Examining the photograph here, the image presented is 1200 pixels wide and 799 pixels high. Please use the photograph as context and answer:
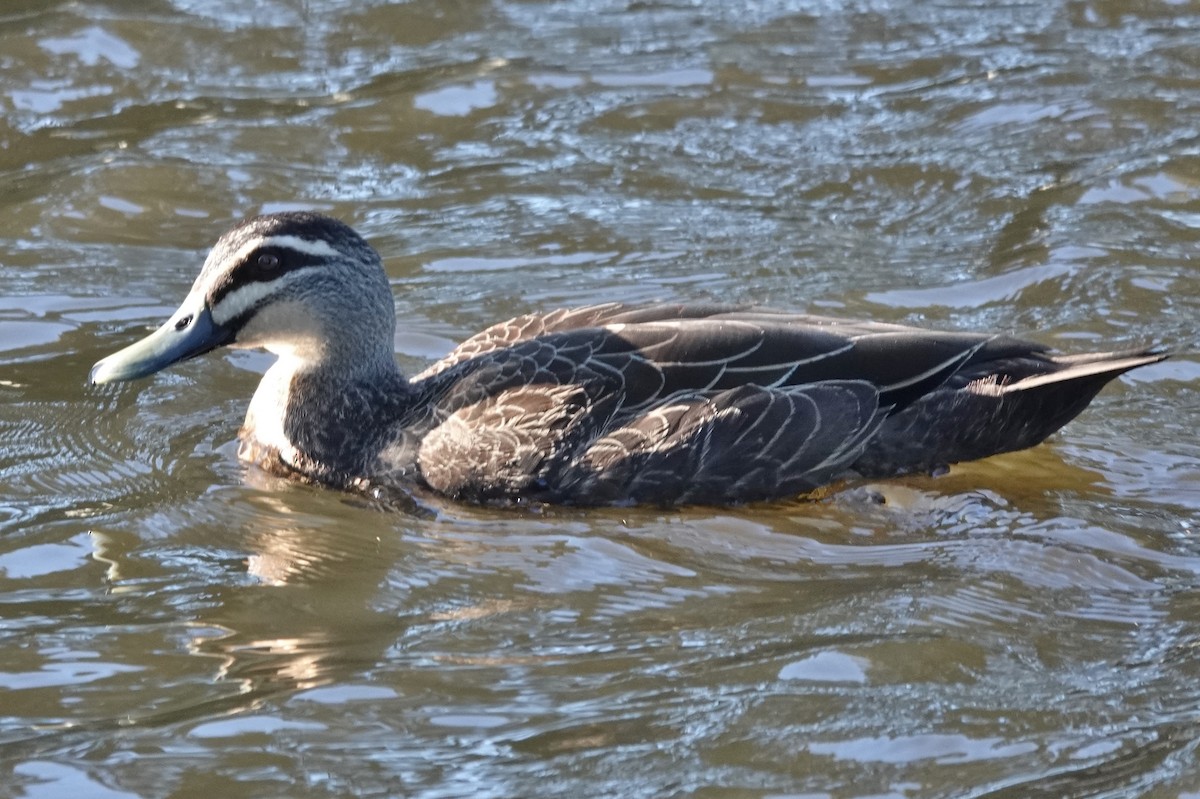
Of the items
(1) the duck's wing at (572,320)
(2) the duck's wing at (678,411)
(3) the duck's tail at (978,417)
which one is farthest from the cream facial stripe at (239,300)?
(3) the duck's tail at (978,417)

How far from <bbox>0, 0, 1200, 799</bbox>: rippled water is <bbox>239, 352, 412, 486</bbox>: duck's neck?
0.20m

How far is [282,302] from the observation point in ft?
28.2

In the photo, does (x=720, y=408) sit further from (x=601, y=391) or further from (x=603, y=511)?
(x=603, y=511)

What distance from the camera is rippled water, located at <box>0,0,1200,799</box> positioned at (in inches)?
236

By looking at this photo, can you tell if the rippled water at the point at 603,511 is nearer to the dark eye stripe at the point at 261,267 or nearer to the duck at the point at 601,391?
the duck at the point at 601,391

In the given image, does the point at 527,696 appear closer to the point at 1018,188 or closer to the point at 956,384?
the point at 956,384

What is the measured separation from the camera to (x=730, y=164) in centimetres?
1238

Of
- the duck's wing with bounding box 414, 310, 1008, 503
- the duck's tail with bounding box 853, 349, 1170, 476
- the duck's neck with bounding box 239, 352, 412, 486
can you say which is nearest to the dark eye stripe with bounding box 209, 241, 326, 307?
the duck's neck with bounding box 239, 352, 412, 486

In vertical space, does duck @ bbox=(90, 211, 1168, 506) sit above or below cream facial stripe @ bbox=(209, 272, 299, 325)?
below

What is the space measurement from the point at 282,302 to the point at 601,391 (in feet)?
5.43

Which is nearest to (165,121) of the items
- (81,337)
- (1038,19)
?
(81,337)

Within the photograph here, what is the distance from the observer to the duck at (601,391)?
811 centimetres

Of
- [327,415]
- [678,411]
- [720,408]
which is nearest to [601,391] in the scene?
[678,411]

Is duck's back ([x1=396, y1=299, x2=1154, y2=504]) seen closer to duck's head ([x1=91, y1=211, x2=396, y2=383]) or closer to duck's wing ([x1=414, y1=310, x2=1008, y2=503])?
duck's wing ([x1=414, y1=310, x2=1008, y2=503])
